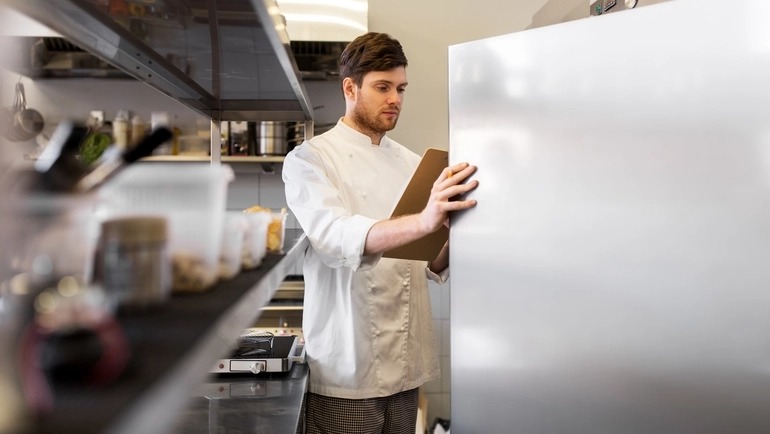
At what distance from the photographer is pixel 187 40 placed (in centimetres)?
106

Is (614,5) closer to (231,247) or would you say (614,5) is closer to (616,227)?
(616,227)

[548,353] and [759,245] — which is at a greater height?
[759,245]

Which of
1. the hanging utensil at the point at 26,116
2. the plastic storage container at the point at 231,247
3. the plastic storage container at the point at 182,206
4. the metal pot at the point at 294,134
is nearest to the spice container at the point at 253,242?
the plastic storage container at the point at 231,247

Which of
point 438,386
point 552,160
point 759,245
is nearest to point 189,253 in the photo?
point 552,160

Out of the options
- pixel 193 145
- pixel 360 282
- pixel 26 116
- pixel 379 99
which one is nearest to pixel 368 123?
pixel 379 99

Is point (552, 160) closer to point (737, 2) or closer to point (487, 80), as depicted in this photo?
point (487, 80)

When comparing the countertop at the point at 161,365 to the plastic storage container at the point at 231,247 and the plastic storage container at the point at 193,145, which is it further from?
the plastic storage container at the point at 193,145

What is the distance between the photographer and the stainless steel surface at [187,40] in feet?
2.65

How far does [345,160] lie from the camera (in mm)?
1781

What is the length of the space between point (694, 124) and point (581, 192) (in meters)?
0.19

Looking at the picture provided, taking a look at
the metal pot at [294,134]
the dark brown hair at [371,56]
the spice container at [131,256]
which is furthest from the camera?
the metal pot at [294,134]

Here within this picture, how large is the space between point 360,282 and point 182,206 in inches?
43.7

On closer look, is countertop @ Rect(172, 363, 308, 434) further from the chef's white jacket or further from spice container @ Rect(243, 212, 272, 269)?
spice container @ Rect(243, 212, 272, 269)

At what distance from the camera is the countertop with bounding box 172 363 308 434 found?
138 cm
